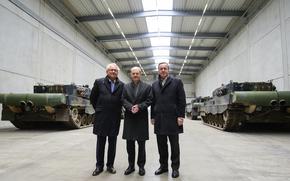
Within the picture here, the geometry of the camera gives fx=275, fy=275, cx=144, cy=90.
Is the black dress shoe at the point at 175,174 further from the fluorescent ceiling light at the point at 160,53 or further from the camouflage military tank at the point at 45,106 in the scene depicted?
the fluorescent ceiling light at the point at 160,53

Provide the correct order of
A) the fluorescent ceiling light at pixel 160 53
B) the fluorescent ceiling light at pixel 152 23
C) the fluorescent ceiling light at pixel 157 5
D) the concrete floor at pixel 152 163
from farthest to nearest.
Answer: the fluorescent ceiling light at pixel 160 53 < the fluorescent ceiling light at pixel 152 23 < the fluorescent ceiling light at pixel 157 5 < the concrete floor at pixel 152 163

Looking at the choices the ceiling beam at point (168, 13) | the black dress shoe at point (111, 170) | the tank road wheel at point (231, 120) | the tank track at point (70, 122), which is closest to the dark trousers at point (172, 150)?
the black dress shoe at point (111, 170)

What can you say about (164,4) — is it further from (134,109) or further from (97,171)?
(97,171)

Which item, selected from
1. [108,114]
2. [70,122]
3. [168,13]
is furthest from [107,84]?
[168,13]

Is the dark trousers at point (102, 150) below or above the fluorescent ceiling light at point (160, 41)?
below

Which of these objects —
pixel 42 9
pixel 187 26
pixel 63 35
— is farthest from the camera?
pixel 187 26

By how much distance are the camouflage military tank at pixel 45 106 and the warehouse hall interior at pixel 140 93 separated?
A: 35 millimetres

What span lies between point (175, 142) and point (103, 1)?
11.7 m

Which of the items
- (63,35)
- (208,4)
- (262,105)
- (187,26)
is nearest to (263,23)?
(208,4)

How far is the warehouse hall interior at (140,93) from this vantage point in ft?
11.3

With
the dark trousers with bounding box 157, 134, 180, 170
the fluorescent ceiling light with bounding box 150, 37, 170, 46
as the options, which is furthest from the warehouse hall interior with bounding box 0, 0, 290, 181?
the fluorescent ceiling light with bounding box 150, 37, 170, 46

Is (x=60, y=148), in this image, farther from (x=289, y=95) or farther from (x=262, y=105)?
(x=289, y=95)

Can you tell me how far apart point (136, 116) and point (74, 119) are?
668cm

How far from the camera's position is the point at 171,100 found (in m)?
3.42
